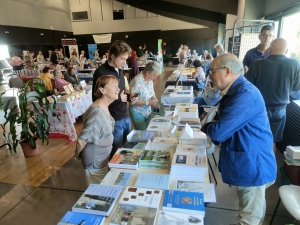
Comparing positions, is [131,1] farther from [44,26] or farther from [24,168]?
[24,168]

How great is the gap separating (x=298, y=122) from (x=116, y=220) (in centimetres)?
265

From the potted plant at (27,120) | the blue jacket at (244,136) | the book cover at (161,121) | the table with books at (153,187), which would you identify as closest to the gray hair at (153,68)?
the book cover at (161,121)

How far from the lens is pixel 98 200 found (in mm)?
1127

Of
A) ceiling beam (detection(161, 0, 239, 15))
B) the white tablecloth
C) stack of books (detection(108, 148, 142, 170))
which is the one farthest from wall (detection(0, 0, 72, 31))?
stack of books (detection(108, 148, 142, 170))

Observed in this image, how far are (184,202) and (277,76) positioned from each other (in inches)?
72.3

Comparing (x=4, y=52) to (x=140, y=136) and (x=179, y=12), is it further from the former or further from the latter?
(x=140, y=136)

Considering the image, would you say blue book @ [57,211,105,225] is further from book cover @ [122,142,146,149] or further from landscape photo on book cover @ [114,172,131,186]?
book cover @ [122,142,146,149]

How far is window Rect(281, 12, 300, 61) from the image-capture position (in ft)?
10.0

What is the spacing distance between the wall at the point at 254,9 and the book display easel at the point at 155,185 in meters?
4.70

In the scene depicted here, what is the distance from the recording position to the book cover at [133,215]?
0.98m

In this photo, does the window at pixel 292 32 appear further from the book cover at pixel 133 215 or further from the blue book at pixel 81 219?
the blue book at pixel 81 219

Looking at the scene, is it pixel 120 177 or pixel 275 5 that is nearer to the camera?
pixel 120 177

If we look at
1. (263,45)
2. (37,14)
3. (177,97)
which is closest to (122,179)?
(177,97)

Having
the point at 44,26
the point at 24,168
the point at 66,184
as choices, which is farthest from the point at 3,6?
the point at 66,184
